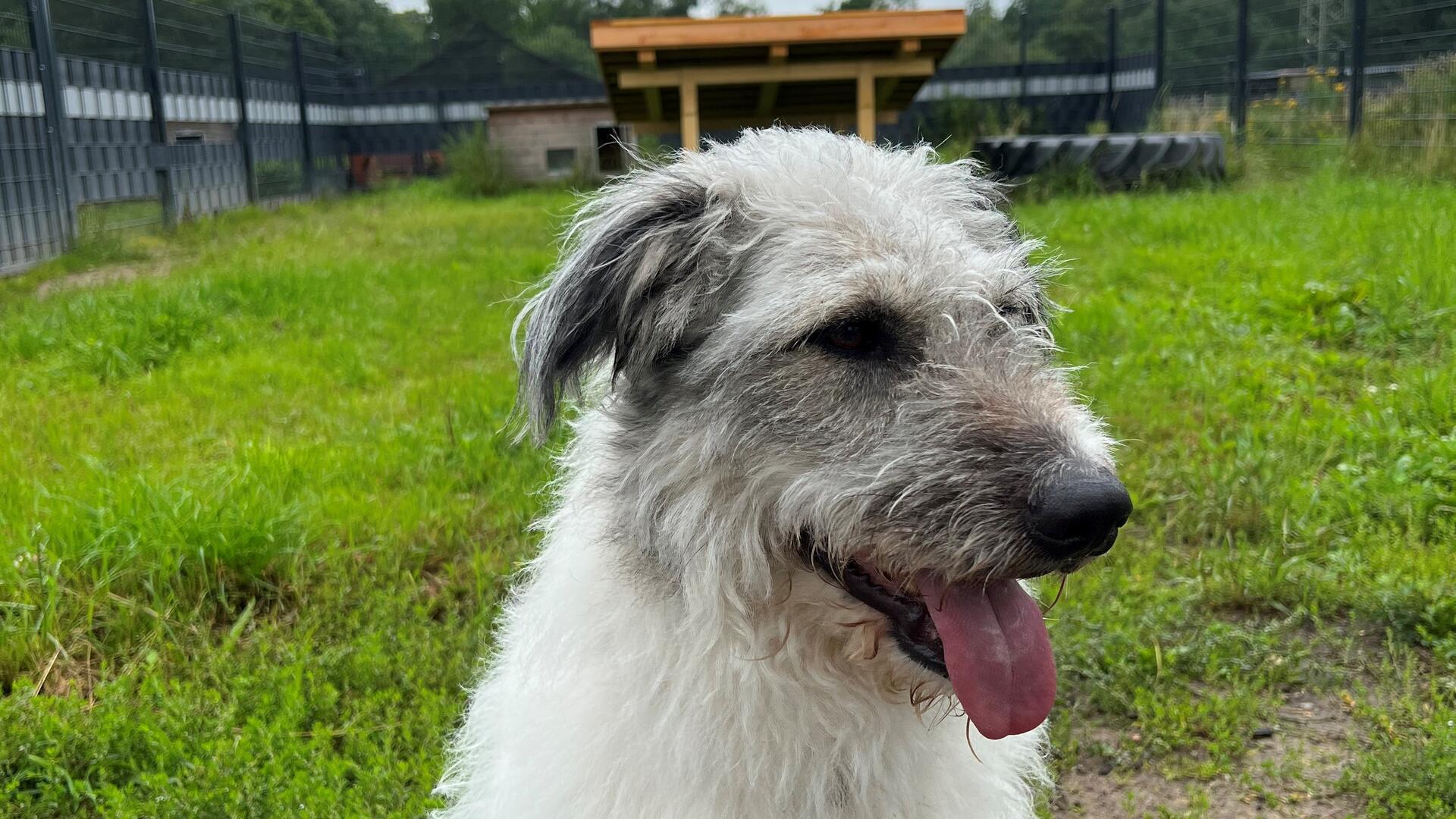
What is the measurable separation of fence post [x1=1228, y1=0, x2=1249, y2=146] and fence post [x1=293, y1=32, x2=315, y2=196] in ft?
51.6

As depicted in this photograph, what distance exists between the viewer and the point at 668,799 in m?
1.94

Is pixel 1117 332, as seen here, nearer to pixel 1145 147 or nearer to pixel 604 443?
pixel 604 443

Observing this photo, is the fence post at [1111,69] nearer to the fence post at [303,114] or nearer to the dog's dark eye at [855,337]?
the fence post at [303,114]

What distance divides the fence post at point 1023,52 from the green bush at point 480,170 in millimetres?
10357

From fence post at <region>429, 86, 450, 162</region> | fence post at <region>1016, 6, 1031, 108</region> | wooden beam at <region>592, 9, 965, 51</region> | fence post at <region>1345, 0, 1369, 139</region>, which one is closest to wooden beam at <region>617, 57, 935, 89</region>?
wooden beam at <region>592, 9, 965, 51</region>

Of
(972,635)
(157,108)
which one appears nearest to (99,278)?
(157,108)

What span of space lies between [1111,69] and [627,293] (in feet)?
65.4

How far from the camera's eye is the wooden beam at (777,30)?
8180 mm

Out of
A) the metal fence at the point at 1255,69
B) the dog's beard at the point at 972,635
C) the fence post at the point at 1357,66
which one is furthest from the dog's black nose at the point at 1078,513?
the fence post at the point at 1357,66

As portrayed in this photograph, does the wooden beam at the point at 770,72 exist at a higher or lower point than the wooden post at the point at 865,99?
higher

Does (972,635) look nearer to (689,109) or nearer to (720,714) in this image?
(720,714)

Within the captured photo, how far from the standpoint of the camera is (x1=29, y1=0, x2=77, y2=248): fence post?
1003cm

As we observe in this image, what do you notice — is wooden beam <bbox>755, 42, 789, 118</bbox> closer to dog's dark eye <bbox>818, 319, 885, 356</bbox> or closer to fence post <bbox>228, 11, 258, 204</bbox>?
dog's dark eye <bbox>818, 319, 885, 356</bbox>

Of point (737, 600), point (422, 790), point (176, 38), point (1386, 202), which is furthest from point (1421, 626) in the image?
point (176, 38)
